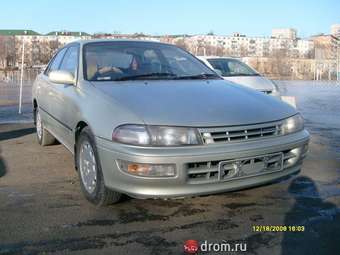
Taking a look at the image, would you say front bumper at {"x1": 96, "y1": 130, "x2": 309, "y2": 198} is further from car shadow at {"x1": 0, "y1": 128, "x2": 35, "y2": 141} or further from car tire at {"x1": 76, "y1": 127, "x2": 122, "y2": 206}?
car shadow at {"x1": 0, "y1": 128, "x2": 35, "y2": 141}

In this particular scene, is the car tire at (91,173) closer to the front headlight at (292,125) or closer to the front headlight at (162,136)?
the front headlight at (162,136)

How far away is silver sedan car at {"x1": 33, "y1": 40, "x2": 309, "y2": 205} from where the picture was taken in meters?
3.38

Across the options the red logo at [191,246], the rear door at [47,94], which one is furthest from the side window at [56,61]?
the red logo at [191,246]

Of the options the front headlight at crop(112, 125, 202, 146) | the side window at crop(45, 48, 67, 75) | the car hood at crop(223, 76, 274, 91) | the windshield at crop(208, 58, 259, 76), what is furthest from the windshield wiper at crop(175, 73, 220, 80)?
the windshield at crop(208, 58, 259, 76)

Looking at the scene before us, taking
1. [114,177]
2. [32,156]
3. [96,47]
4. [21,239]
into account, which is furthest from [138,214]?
[32,156]

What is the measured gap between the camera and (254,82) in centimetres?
1005

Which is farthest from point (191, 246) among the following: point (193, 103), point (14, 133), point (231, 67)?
point (231, 67)

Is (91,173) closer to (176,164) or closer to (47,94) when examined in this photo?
(176,164)

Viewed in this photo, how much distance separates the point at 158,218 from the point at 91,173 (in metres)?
0.79

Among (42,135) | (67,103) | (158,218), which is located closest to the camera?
(158,218)

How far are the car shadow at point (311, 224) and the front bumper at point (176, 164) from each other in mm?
483

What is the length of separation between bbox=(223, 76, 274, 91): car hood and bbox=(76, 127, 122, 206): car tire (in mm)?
6151

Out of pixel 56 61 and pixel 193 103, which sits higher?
pixel 56 61

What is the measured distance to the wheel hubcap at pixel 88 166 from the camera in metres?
3.96
